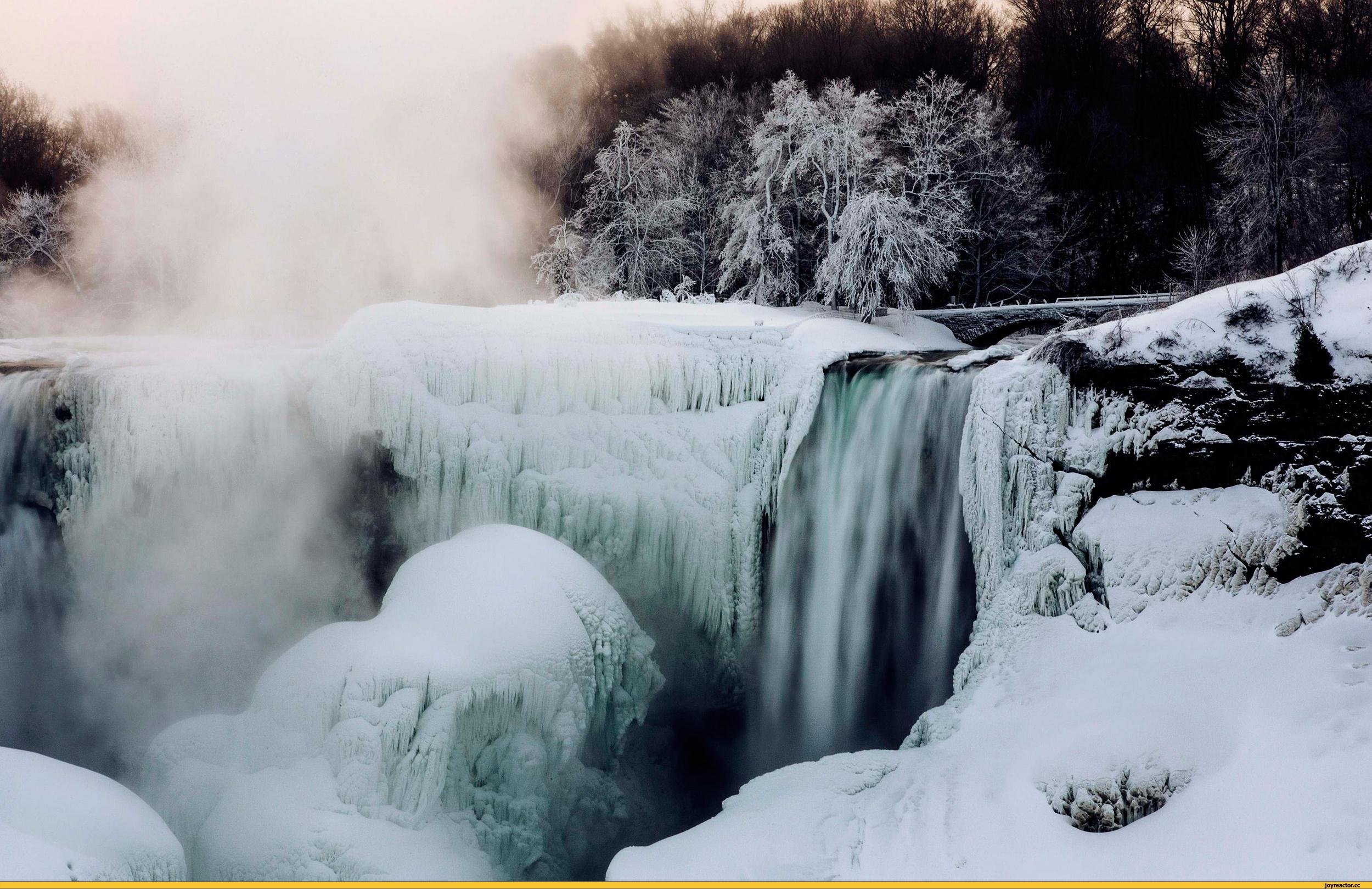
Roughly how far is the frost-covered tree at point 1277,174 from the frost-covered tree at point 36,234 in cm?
2993

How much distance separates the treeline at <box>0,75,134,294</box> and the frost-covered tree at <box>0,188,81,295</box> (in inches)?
1.3

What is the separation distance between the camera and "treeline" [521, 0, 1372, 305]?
17.3m

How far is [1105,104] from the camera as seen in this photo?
26.9m

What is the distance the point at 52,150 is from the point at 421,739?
96.9 ft

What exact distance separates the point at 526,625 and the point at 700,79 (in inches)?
1115

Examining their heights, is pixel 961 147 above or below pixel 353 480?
above

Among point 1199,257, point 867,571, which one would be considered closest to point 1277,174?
point 1199,257

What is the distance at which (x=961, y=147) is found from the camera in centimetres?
2048

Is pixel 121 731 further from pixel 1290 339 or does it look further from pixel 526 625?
pixel 1290 339

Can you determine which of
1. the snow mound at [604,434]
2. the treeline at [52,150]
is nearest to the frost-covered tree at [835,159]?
the snow mound at [604,434]

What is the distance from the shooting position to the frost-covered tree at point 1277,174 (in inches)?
672

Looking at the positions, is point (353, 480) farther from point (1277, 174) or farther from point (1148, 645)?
point (1277, 174)

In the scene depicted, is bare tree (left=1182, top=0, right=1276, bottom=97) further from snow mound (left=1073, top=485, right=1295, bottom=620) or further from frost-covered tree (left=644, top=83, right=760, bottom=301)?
snow mound (left=1073, top=485, right=1295, bottom=620)

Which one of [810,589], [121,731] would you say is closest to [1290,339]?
[810,589]
